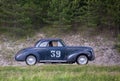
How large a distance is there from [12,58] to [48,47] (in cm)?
584

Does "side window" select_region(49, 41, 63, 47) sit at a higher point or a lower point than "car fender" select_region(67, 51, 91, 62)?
higher

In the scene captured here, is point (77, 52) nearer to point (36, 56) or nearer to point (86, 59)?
point (86, 59)

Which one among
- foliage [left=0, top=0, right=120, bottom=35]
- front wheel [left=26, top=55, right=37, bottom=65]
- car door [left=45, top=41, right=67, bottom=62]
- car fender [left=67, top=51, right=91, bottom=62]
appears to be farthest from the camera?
foliage [left=0, top=0, right=120, bottom=35]

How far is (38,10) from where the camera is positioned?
111ft

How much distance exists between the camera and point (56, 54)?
2491cm

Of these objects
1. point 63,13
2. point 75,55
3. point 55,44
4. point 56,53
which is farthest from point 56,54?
point 63,13

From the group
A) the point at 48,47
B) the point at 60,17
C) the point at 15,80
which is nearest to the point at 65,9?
the point at 60,17

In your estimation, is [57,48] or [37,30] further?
[37,30]

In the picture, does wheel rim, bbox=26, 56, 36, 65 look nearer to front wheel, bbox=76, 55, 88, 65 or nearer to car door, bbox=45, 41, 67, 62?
car door, bbox=45, 41, 67, 62

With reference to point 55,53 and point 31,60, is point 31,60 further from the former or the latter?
point 55,53

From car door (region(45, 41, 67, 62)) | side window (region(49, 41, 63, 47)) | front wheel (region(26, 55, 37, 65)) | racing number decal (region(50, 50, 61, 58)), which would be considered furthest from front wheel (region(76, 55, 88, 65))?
front wheel (region(26, 55, 37, 65))

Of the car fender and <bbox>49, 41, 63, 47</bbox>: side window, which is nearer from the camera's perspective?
the car fender

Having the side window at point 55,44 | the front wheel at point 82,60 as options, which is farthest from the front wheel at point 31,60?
the front wheel at point 82,60

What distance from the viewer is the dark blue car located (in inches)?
966
